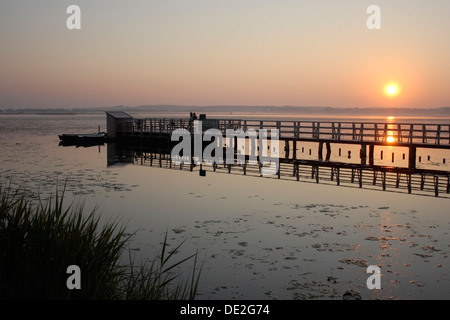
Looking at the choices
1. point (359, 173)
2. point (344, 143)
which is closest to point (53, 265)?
point (359, 173)

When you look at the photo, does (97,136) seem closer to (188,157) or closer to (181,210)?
(188,157)

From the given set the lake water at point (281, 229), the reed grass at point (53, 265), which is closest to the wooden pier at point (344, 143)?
the lake water at point (281, 229)

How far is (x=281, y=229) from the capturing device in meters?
15.1

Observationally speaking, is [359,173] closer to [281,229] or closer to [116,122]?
[281,229]

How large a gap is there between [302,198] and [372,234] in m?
6.88

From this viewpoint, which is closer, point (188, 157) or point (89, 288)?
point (89, 288)

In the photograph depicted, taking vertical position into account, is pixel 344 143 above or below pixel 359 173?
above

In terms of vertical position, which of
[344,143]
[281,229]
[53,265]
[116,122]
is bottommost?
[281,229]

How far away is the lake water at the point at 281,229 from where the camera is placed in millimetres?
10164

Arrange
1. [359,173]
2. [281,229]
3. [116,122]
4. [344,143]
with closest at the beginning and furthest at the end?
1. [281,229]
2. [359,173]
3. [344,143]
4. [116,122]

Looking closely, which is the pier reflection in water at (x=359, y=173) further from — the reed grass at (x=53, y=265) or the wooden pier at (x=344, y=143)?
the reed grass at (x=53, y=265)

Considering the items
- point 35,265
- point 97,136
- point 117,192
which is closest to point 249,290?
point 35,265

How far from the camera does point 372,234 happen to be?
14.4 meters

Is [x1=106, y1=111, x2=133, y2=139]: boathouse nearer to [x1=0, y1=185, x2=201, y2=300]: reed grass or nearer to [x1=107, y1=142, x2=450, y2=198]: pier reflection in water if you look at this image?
[x1=107, y1=142, x2=450, y2=198]: pier reflection in water
